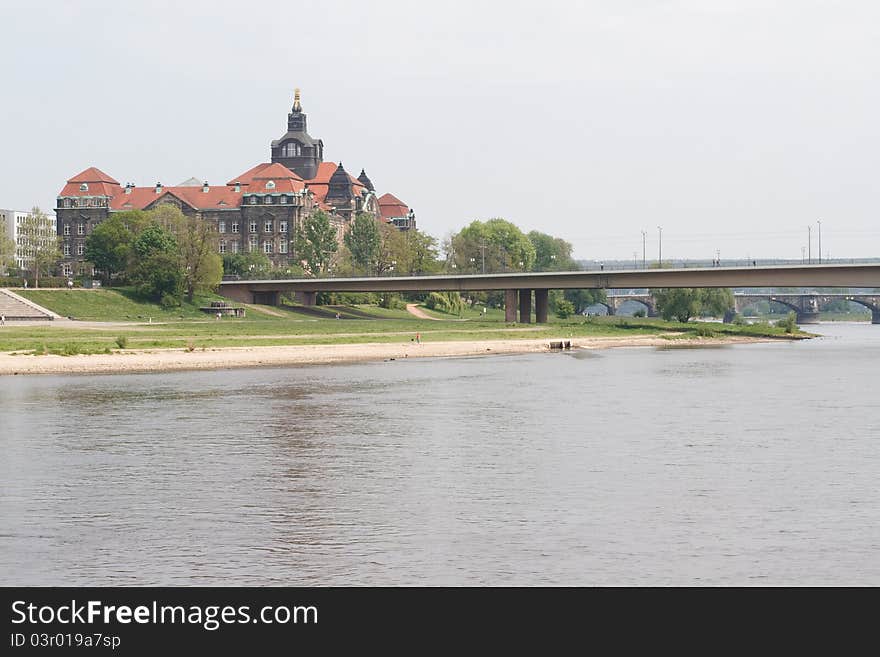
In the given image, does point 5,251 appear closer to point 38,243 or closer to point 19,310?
point 38,243

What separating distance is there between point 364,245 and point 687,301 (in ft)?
164

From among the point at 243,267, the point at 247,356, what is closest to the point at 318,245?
the point at 243,267

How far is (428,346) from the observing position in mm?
97375

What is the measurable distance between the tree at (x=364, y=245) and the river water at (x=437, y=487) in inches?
4641

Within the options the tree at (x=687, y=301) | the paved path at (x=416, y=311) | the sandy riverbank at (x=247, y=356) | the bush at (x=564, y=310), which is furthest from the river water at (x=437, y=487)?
the bush at (x=564, y=310)

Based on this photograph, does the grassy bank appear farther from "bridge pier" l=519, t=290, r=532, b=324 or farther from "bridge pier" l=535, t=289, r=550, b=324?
"bridge pier" l=519, t=290, r=532, b=324

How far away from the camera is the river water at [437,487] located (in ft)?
75.3

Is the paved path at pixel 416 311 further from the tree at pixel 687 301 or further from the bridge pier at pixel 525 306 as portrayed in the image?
the tree at pixel 687 301

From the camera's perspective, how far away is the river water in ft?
75.3

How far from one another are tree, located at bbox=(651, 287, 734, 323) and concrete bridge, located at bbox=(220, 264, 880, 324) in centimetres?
1745

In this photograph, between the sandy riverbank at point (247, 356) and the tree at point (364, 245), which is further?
the tree at point (364, 245)
